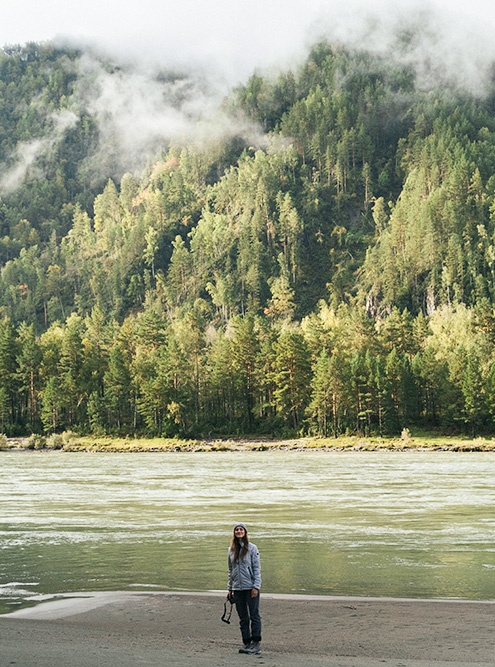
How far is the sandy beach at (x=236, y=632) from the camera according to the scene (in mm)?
14805

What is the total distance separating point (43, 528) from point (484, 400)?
9086 cm

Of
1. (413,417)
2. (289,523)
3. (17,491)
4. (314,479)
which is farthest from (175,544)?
(413,417)

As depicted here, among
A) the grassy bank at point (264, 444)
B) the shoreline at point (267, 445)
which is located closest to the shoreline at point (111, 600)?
the shoreline at point (267, 445)

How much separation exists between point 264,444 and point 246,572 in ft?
326

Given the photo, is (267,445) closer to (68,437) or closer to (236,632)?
(68,437)

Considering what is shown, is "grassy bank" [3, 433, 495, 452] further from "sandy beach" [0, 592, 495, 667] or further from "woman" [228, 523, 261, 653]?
"woman" [228, 523, 261, 653]

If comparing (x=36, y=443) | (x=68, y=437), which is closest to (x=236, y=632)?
(x=36, y=443)

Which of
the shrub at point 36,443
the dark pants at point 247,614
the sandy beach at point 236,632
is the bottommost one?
the sandy beach at point 236,632

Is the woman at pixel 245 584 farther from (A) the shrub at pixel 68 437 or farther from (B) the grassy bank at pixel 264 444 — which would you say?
(A) the shrub at pixel 68 437

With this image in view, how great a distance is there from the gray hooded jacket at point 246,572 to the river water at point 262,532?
21.6 feet

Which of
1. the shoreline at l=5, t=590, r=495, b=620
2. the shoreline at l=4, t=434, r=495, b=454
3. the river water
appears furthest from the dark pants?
the shoreline at l=4, t=434, r=495, b=454

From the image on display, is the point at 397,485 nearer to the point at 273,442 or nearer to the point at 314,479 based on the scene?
the point at 314,479

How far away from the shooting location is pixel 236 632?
57.4ft

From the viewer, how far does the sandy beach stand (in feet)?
48.6
